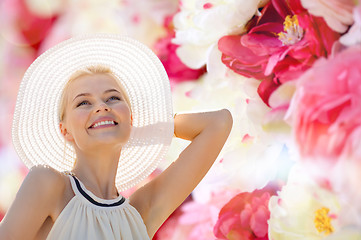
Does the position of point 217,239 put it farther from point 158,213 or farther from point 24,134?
point 24,134

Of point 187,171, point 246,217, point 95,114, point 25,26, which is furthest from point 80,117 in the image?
point 25,26

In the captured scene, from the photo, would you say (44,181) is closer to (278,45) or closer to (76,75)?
(76,75)

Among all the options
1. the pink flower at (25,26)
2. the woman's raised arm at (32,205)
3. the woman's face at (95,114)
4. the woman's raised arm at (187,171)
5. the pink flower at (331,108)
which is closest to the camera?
the pink flower at (331,108)

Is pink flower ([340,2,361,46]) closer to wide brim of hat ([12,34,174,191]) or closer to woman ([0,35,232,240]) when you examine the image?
woman ([0,35,232,240])

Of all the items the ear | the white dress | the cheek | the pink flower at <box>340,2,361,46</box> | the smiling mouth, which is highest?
the pink flower at <box>340,2,361,46</box>

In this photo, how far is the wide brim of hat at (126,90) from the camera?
1.12 m

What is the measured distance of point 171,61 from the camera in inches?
48.7

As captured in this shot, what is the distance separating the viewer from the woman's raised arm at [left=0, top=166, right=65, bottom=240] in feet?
2.88

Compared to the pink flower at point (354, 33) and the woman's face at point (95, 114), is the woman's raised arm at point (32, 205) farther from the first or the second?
the pink flower at point (354, 33)

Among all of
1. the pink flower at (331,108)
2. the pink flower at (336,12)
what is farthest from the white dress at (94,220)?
the pink flower at (336,12)

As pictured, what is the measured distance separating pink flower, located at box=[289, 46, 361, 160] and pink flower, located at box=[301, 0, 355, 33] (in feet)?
0.18

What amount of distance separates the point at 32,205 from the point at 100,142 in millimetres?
183

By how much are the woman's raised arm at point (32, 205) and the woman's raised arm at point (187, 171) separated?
0.25 m

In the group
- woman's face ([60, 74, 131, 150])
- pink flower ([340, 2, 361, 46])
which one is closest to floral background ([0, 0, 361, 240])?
pink flower ([340, 2, 361, 46])
